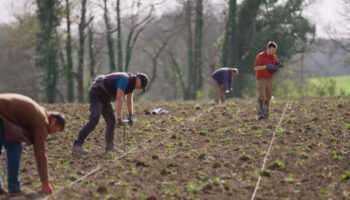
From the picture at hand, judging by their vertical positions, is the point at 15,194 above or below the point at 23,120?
below


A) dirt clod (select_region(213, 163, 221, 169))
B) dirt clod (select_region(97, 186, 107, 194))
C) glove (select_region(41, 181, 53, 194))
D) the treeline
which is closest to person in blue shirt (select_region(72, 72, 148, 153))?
dirt clod (select_region(213, 163, 221, 169))

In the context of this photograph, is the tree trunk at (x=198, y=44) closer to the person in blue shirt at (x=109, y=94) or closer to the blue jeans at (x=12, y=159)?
the person in blue shirt at (x=109, y=94)

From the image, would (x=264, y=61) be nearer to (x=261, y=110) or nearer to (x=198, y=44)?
(x=261, y=110)

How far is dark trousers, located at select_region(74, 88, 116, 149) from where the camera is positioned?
8039mm

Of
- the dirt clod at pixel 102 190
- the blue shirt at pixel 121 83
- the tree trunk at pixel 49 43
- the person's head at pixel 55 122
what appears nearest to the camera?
the person's head at pixel 55 122

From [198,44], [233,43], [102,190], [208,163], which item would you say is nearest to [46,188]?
[102,190]

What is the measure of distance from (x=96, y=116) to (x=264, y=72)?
533 centimetres

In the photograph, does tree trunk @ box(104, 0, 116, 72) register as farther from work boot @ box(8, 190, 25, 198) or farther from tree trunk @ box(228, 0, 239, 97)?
work boot @ box(8, 190, 25, 198)

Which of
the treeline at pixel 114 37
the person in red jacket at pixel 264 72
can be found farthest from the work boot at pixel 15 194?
the treeline at pixel 114 37

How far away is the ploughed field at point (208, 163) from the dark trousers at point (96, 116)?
0.32 meters

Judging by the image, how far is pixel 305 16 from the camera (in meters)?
32.3

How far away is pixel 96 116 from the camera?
8016 mm

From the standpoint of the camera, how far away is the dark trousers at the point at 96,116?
26.4 feet

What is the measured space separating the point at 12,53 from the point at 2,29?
2.18 meters
